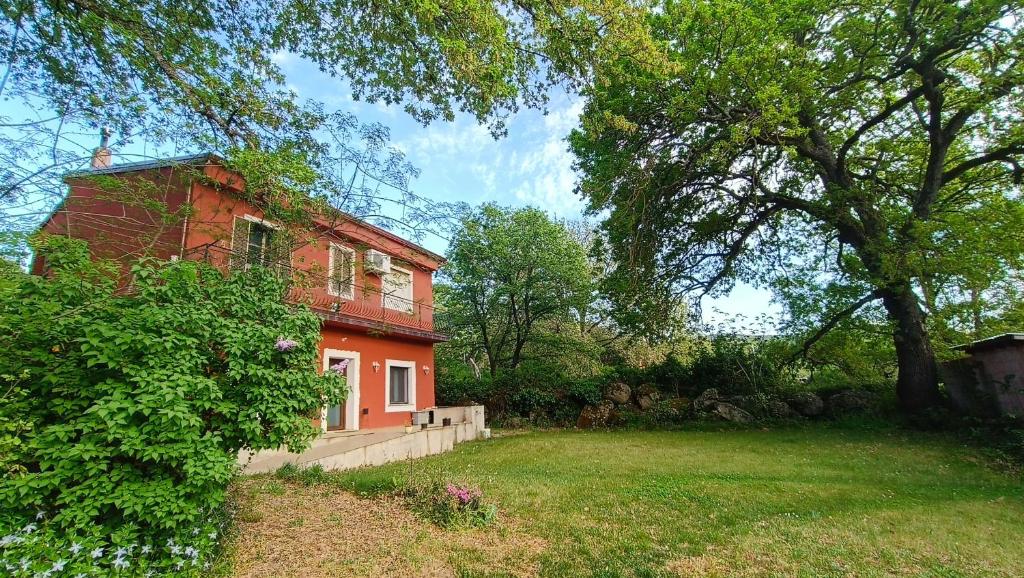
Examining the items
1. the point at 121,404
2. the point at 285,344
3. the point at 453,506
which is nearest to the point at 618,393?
the point at 453,506

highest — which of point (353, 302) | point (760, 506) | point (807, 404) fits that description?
point (353, 302)

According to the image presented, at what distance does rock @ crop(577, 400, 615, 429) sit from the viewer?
15.2 metres

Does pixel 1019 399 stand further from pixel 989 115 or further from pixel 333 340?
pixel 333 340

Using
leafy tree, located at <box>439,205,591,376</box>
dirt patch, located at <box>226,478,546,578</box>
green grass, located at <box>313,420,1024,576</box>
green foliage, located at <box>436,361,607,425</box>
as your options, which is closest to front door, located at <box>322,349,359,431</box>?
green grass, located at <box>313,420,1024,576</box>

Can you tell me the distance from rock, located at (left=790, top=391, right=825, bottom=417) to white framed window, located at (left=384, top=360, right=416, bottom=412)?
1130cm

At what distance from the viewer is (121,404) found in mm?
3049

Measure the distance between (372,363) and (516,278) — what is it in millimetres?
8236

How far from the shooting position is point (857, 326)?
11414 mm

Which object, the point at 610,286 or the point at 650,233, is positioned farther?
the point at 610,286

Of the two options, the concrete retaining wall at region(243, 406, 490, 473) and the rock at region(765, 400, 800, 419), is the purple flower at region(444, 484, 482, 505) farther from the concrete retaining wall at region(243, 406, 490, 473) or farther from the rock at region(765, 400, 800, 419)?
the rock at region(765, 400, 800, 419)

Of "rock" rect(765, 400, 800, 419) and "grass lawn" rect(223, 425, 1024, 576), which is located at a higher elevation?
"rock" rect(765, 400, 800, 419)

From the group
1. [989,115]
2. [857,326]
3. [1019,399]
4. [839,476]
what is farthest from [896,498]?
[989,115]

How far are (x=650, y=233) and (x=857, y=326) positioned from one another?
5895mm

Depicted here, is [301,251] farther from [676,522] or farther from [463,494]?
[676,522]
